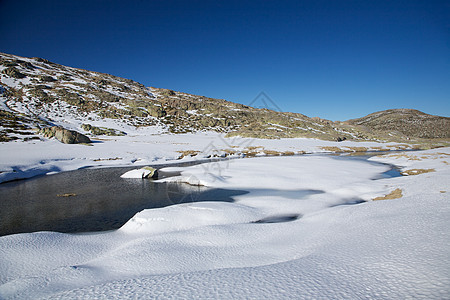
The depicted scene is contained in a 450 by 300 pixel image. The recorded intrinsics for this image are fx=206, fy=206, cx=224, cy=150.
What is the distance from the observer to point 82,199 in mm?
11758

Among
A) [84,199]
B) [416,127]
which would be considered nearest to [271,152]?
[84,199]

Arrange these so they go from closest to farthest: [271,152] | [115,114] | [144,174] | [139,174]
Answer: [144,174] < [139,174] < [271,152] < [115,114]

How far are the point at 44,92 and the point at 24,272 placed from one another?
9382 cm

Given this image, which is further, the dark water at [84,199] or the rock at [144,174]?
the rock at [144,174]

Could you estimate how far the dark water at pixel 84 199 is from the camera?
8406 mm

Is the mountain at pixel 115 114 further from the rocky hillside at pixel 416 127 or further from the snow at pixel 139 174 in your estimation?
the snow at pixel 139 174

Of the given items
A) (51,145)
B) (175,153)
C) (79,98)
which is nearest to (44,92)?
(79,98)

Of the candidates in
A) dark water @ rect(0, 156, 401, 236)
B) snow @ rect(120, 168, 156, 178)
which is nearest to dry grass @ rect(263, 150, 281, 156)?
snow @ rect(120, 168, 156, 178)

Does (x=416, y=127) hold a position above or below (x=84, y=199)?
above

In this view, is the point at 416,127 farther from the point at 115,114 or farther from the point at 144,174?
the point at 115,114

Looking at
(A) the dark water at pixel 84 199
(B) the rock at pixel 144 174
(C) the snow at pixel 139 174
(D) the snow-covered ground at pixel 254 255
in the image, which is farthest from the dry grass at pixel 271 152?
(D) the snow-covered ground at pixel 254 255

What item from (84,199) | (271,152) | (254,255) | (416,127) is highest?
(416,127)

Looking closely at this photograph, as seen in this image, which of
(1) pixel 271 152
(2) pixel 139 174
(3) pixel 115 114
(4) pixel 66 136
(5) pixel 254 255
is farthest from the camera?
(3) pixel 115 114

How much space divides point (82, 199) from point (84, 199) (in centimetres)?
11
